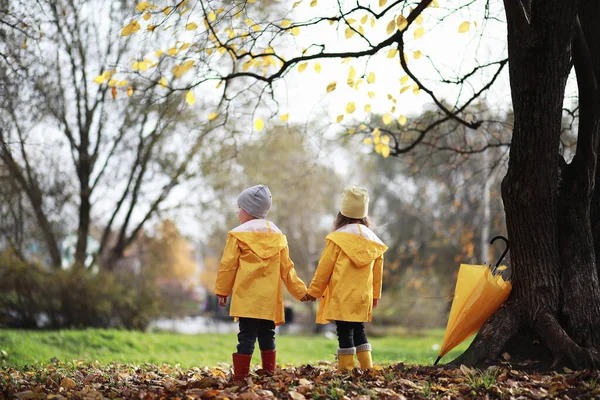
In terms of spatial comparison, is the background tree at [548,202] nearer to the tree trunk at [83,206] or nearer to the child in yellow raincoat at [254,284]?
the child in yellow raincoat at [254,284]

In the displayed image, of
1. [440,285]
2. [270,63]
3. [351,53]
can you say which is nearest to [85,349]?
[270,63]

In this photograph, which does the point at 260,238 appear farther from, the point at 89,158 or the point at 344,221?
the point at 89,158

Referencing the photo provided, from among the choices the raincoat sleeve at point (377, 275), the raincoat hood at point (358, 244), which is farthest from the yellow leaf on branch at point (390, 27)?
the raincoat sleeve at point (377, 275)

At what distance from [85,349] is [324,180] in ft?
43.8

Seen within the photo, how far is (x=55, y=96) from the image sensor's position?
14008 millimetres

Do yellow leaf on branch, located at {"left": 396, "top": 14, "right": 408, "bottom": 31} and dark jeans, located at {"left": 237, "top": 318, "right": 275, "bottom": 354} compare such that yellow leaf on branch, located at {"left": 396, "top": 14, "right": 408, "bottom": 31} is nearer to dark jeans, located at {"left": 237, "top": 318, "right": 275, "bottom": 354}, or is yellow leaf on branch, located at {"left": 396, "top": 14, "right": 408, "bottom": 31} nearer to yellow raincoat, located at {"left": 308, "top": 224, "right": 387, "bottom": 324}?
yellow raincoat, located at {"left": 308, "top": 224, "right": 387, "bottom": 324}

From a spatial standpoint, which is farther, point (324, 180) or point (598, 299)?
point (324, 180)

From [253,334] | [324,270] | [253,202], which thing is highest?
[253,202]

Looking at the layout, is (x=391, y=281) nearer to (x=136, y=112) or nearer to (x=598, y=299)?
(x=136, y=112)

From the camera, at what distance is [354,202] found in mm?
5324

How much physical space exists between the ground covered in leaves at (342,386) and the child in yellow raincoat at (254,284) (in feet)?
0.83

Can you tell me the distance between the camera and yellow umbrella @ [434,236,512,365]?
5.15m

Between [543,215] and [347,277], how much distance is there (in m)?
1.70

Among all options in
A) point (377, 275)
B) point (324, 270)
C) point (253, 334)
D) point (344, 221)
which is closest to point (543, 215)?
point (377, 275)
